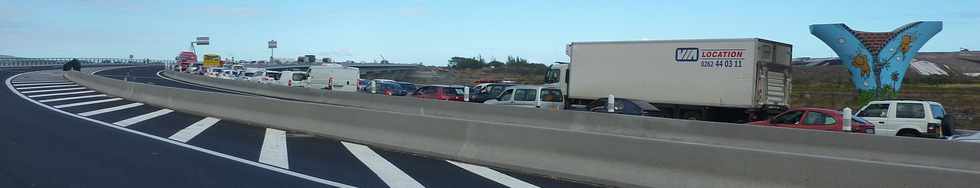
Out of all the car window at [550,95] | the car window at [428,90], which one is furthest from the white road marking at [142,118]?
the car window at [428,90]

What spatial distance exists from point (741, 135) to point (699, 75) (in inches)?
240

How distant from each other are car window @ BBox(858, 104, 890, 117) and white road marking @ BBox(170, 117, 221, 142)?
50.8ft

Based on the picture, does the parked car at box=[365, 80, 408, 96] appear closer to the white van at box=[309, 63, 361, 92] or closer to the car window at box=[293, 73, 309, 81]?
the white van at box=[309, 63, 361, 92]

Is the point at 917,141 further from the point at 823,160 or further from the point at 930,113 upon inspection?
the point at 823,160

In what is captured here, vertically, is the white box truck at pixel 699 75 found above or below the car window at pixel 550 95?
above

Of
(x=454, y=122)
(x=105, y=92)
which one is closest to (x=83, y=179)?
(x=454, y=122)

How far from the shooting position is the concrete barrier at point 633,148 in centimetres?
786

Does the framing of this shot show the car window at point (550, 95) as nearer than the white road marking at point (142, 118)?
No

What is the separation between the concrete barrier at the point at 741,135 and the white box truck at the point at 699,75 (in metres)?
3.45

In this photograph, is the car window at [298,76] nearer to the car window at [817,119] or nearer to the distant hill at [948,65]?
the car window at [817,119]

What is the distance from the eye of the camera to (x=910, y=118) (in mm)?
19891

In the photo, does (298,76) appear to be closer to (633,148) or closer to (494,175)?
(494,175)

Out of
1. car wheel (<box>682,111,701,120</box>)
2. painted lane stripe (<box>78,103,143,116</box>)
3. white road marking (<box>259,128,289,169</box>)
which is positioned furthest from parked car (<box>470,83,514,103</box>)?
white road marking (<box>259,128,289,169</box>)

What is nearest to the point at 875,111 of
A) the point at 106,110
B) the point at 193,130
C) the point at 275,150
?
the point at 275,150
